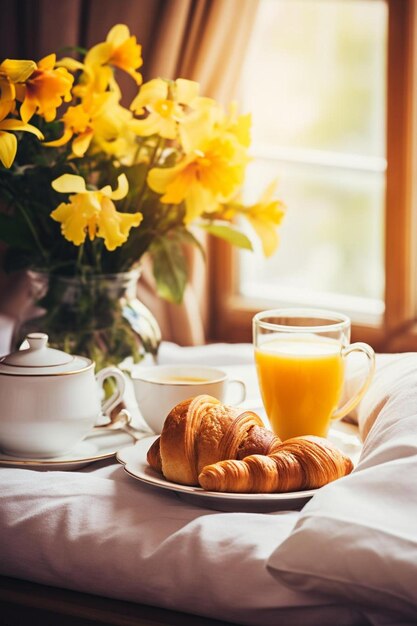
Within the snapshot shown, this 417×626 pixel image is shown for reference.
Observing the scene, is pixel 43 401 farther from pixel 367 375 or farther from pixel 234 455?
pixel 367 375

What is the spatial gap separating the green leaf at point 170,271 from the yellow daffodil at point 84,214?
24 centimetres

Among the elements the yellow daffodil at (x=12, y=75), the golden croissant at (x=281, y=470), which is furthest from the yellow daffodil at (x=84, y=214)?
the golden croissant at (x=281, y=470)

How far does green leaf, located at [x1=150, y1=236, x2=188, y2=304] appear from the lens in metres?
1.33

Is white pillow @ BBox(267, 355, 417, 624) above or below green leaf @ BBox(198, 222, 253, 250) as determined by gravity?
below

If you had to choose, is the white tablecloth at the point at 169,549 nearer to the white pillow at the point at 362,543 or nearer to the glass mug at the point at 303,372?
the white pillow at the point at 362,543

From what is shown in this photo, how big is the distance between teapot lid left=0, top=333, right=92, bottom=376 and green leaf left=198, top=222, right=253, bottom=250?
0.36 meters

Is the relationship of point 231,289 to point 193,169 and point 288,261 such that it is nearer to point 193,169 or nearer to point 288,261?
point 288,261

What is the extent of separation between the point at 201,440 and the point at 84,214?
305 millimetres

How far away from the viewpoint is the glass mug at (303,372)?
1.08m

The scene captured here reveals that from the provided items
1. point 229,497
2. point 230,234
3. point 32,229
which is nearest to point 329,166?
point 230,234

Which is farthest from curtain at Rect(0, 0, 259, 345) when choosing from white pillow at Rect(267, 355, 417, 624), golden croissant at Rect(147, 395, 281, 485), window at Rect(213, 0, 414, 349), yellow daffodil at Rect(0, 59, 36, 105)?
white pillow at Rect(267, 355, 417, 624)

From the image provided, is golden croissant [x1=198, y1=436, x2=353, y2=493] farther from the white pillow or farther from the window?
the window

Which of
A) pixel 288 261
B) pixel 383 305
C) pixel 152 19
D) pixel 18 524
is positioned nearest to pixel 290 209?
pixel 288 261

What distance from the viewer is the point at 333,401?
3.60 ft
